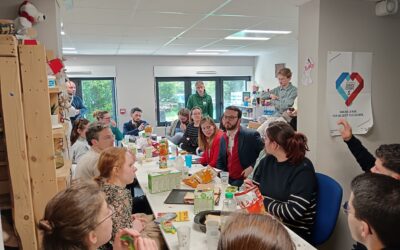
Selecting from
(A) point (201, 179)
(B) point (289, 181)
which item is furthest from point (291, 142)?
(A) point (201, 179)

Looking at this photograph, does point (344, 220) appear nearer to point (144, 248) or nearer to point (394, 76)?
point (394, 76)

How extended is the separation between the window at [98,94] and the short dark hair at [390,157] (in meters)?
6.47

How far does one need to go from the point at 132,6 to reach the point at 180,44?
2602mm

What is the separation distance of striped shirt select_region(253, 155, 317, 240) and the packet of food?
0.11 metres

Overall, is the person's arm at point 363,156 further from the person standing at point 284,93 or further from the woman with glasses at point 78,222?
the woman with glasses at point 78,222

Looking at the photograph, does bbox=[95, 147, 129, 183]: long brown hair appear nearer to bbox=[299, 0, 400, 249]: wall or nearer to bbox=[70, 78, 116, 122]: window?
bbox=[299, 0, 400, 249]: wall

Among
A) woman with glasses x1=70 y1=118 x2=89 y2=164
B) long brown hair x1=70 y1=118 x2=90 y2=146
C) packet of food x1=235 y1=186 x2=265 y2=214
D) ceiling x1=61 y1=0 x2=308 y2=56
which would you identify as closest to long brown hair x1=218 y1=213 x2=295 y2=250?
packet of food x1=235 y1=186 x2=265 y2=214

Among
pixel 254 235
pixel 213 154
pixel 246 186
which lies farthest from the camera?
pixel 213 154

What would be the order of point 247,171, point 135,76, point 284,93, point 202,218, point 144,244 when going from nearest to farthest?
point 144,244 → point 202,218 → point 247,171 → point 284,93 → point 135,76

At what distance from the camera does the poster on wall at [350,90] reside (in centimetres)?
267

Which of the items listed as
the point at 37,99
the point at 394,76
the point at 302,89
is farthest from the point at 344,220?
the point at 37,99

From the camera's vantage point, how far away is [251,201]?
1.84 m

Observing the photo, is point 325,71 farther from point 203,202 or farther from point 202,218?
point 202,218

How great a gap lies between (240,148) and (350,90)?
116 centimetres
